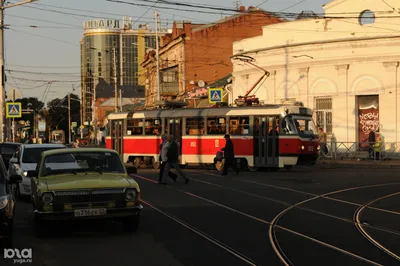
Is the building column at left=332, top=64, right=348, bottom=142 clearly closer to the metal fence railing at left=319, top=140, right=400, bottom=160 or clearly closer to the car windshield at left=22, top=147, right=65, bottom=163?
the metal fence railing at left=319, top=140, right=400, bottom=160

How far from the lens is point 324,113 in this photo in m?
40.0

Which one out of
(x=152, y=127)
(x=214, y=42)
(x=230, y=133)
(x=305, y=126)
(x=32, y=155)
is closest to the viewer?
(x=32, y=155)

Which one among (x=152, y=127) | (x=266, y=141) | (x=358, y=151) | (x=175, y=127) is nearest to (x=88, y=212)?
(x=266, y=141)

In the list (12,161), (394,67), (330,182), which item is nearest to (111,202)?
(12,161)

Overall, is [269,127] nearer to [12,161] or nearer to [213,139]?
[213,139]

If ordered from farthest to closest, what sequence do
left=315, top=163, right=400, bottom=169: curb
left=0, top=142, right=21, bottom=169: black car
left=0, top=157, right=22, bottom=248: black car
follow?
left=315, top=163, right=400, bottom=169: curb < left=0, top=142, right=21, bottom=169: black car < left=0, top=157, right=22, bottom=248: black car

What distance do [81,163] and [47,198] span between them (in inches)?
58.1

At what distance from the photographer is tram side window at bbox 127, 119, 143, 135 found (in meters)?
34.5

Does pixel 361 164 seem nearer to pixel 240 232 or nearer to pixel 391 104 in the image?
pixel 391 104

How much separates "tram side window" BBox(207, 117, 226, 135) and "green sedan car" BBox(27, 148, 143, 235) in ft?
62.5

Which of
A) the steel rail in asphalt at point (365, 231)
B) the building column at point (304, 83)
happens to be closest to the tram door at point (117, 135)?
the building column at point (304, 83)

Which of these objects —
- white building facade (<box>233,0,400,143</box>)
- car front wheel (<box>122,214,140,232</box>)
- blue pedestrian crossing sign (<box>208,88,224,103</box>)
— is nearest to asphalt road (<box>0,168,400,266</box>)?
car front wheel (<box>122,214,140,232</box>)

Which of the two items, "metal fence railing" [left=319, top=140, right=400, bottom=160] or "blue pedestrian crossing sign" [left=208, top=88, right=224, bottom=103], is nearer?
"metal fence railing" [left=319, top=140, right=400, bottom=160]

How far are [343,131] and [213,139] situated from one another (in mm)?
11193
